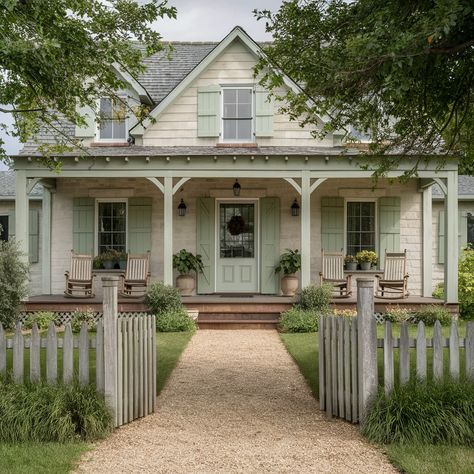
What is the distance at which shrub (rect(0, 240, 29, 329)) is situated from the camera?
11.7m

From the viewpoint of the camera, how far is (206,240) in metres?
14.9

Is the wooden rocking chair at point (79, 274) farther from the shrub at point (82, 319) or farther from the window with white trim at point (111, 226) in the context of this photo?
the shrub at point (82, 319)

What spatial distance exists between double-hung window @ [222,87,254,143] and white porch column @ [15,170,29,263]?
4.77 metres

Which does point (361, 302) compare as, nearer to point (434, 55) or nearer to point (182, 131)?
point (434, 55)

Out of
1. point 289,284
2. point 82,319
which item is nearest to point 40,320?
point 82,319

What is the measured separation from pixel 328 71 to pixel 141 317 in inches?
129

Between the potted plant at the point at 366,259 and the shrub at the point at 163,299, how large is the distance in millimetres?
4684

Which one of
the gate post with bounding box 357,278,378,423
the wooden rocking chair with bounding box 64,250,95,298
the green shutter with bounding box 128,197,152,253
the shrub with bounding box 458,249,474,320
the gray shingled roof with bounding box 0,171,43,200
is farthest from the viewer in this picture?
the gray shingled roof with bounding box 0,171,43,200

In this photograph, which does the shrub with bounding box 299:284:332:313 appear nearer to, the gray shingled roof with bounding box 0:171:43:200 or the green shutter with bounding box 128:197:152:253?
the green shutter with bounding box 128:197:152:253

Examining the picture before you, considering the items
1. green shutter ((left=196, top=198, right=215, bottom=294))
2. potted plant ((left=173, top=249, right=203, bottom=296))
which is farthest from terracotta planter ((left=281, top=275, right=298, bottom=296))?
potted plant ((left=173, top=249, right=203, bottom=296))

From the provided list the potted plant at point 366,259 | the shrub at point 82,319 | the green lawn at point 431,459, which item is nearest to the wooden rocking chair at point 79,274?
the shrub at point 82,319

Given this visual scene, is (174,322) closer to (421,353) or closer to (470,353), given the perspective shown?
(421,353)

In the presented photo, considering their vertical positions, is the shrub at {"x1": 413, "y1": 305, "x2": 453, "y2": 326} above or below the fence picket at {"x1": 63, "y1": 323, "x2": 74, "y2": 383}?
below

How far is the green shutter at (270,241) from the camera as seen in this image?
48.5 ft
